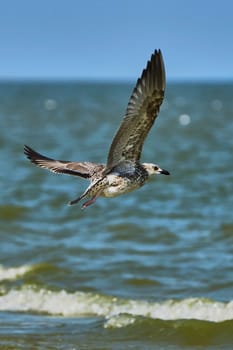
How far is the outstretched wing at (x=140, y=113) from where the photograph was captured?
6.70 m

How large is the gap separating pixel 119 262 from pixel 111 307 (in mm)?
1936

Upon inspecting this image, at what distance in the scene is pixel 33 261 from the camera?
37.2 feet

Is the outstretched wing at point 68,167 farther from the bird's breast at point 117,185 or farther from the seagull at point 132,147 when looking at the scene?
the bird's breast at point 117,185

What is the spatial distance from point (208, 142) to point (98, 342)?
18000 mm

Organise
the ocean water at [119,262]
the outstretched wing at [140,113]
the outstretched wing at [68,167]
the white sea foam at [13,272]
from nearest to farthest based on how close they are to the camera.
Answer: the outstretched wing at [140,113] < the outstretched wing at [68,167] < the ocean water at [119,262] < the white sea foam at [13,272]

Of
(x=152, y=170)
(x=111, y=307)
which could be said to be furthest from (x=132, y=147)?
(x=111, y=307)

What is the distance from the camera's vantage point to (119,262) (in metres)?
11.2

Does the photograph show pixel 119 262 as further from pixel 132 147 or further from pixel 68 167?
pixel 132 147

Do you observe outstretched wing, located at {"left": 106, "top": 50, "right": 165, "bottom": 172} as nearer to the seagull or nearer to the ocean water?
the seagull

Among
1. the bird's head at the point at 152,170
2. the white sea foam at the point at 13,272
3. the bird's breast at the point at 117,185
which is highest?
the white sea foam at the point at 13,272

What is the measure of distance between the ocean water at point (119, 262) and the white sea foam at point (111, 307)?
1 cm

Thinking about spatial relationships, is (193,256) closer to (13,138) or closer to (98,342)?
(98,342)

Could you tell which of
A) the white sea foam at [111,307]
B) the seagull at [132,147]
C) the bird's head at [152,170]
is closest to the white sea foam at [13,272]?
the white sea foam at [111,307]

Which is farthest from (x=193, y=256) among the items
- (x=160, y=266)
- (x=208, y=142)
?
(x=208, y=142)
